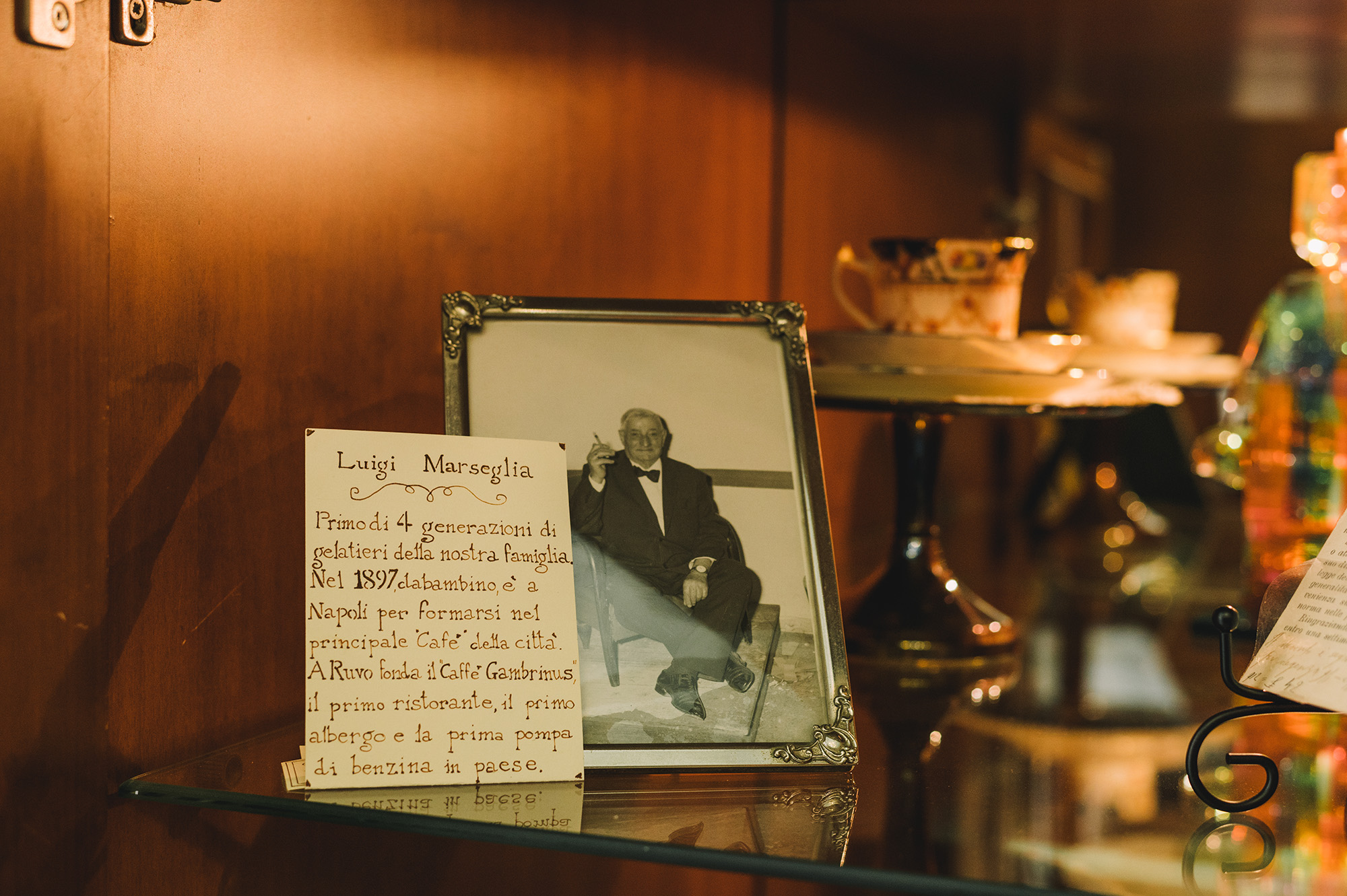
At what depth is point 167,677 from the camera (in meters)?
0.52

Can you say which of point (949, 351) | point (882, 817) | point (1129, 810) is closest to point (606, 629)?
point (882, 817)

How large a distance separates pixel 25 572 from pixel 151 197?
164 millimetres

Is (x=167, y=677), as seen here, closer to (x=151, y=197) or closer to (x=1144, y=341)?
(x=151, y=197)

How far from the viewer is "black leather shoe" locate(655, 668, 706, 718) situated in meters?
0.54

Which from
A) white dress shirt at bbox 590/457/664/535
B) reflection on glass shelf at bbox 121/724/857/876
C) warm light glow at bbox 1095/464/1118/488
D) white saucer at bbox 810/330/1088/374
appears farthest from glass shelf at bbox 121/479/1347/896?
warm light glow at bbox 1095/464/1118/488

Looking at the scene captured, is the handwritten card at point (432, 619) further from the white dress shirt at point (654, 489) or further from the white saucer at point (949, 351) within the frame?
the white saucer at point (949, 351)

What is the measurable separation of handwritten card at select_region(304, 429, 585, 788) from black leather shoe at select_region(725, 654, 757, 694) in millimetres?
74

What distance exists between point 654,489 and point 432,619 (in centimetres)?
13

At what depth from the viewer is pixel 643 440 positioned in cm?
60

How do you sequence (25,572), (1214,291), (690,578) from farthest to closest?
(1214,291) < (690,578) < (25,572)

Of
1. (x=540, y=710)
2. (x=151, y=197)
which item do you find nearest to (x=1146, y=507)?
(x=540, y=710)

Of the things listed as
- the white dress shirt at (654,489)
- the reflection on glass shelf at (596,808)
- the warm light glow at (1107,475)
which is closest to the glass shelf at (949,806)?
the reflection on glass shelf at (596,808)

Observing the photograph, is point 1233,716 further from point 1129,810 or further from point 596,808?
point 596,808

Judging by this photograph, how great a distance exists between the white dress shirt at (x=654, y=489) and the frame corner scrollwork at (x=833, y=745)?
118 mm
